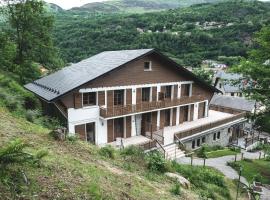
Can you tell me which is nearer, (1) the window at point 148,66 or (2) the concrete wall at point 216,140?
(1) the window at point 148,66

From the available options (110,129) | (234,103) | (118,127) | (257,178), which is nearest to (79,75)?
(110,129)

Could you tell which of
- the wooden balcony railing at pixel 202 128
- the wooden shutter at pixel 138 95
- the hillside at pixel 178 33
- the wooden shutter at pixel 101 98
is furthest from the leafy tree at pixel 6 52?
the hillside at pixel 178 33

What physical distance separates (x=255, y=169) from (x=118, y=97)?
42.9 ft

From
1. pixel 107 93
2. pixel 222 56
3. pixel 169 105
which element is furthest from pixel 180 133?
pixel 222 56

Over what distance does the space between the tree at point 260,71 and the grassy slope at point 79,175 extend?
12.0 meters

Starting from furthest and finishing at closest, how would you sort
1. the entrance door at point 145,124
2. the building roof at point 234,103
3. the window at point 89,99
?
the building roof at point 234,103
the entrance door at point 145,124
the window at point 89,99

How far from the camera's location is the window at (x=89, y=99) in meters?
21.7

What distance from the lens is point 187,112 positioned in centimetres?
2980

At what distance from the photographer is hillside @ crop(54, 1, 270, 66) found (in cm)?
9775

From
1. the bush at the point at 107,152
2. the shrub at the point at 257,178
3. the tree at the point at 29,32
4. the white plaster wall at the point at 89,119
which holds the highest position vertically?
the tree at the point at 29,32

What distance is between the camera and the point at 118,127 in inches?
947

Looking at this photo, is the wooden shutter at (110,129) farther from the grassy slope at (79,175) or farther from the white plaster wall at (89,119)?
the grassy slope at (79,175)

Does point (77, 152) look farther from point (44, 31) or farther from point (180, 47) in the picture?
point (180, 47)

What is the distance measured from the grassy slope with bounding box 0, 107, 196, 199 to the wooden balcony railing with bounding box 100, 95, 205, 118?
9.21 meters
